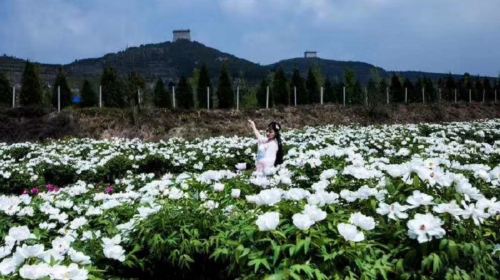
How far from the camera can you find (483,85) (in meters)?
58.3

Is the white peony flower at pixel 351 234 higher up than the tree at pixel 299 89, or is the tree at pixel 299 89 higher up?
the tree at pixel 299 89

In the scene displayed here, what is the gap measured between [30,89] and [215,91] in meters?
15.5

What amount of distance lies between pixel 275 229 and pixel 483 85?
61864mm

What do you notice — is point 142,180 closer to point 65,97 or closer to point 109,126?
point 109,126

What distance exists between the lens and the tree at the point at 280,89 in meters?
40.7

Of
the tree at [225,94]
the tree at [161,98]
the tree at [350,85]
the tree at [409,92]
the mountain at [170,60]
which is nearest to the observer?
the tree at [161,98]

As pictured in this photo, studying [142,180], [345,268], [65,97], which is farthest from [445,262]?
[65,97]

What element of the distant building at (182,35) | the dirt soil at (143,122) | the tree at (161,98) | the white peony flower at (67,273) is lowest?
the dirt soil at (143,122)

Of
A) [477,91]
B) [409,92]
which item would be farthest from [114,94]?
[477,91]

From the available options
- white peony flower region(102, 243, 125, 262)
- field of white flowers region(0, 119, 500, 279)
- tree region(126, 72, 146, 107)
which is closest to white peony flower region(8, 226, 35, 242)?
field of white flowers region(0, 119, 500, 279)

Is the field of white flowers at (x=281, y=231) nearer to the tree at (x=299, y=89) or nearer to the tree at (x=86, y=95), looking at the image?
the tree at (x=86, y=95)

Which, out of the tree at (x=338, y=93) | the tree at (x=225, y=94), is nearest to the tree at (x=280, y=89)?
the tree at (x=225, y=94)

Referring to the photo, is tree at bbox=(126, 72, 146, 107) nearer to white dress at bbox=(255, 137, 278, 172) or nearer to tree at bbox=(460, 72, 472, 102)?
white dress at bbox=(255, 137, 278, 172)

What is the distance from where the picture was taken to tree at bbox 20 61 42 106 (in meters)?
31.4
